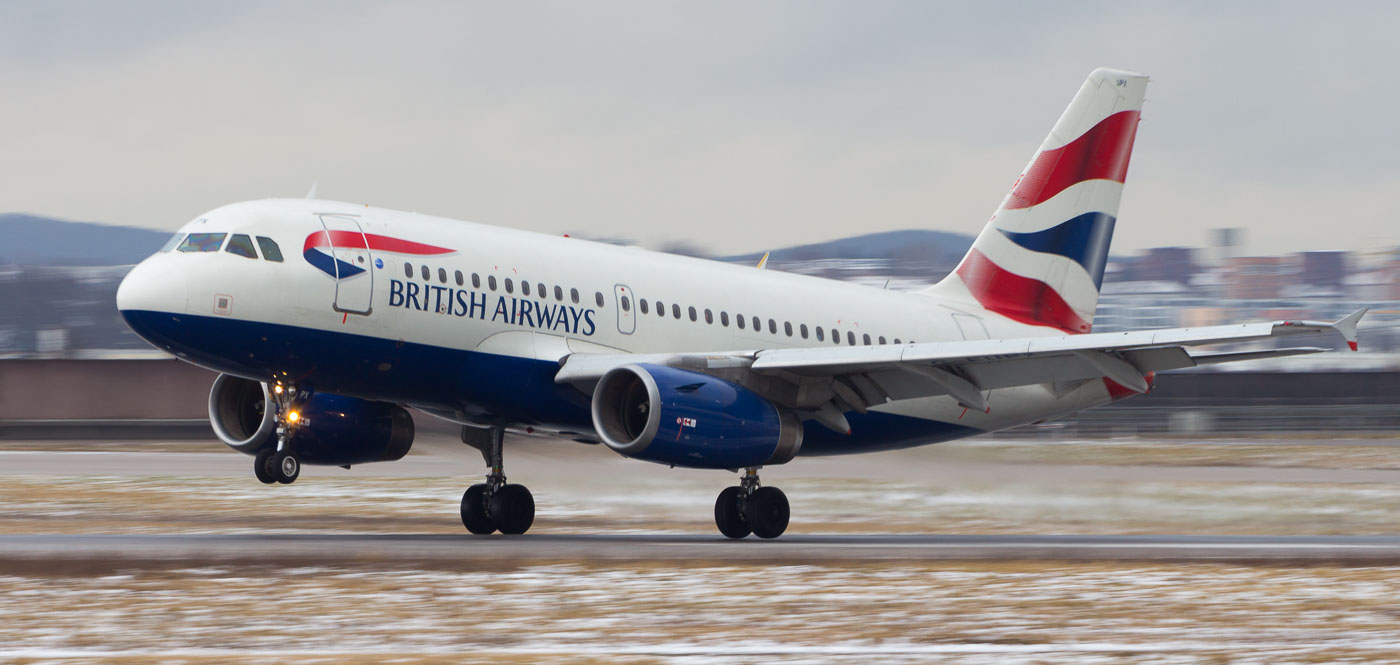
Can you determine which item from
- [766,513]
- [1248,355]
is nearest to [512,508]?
[766,513]

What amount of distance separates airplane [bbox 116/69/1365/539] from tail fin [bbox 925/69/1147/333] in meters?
2.65

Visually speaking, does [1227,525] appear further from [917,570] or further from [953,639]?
[953,639]

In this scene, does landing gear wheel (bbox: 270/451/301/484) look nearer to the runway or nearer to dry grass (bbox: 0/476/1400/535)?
the runway

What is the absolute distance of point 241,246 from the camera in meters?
23.2

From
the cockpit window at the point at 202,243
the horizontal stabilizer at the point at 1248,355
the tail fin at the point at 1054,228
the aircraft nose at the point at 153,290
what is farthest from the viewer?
the tail fin at the point at 1054,228

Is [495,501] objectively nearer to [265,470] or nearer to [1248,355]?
[265,470]

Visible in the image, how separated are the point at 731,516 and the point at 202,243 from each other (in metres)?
9.33

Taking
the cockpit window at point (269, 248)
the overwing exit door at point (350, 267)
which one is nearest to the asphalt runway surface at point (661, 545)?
the overwing exit door at point (350, 267)

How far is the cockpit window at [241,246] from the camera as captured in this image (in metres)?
23.2

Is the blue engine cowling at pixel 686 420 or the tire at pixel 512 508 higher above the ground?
the blue engine cowling at pixel 686 420

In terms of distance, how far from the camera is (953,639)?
14.3m

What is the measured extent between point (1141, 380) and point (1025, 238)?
26.0ft

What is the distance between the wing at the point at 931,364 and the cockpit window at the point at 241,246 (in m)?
4.97

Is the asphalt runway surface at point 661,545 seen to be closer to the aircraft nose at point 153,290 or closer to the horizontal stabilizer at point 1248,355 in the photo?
the horizontal stabilizer at point 1248,355
